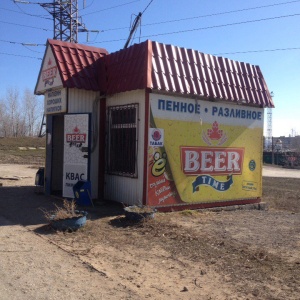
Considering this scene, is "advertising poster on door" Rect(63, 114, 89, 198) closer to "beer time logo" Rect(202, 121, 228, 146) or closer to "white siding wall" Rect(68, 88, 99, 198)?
"white siding wall" Rect(68, 88, 99, 198)

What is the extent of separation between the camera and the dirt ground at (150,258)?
16.1 feet

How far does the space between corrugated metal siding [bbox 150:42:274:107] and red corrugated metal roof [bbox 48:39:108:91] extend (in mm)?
2237

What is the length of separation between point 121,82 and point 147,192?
3.00 metres

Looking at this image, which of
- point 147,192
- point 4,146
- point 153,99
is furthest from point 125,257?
point 4,146

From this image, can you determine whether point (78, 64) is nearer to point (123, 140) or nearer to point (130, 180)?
point (123, 140)

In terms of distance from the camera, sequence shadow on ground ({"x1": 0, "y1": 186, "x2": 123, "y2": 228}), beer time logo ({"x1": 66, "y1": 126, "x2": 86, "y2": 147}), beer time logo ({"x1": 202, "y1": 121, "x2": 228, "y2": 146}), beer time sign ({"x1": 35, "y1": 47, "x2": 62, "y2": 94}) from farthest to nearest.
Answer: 1. beer time sign ({"x1": 35, "y1": 47, "x2": 62, "y2": 94})
2. beer time logo ({"x1": 202, "y1": 121, "x2": 228, "y2": 146})
3. beer time logo ({"x1": 66, "y1": 126, "x2": 86, "y2": 147})
4. shadow on ground ({"x1": 0, "y1": 186, "x2": 123, "y2": 228})

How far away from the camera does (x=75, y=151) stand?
10961mm

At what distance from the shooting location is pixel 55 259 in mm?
5984

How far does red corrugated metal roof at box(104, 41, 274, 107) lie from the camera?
9758 mm

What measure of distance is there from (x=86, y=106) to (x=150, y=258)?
6146 millimetres

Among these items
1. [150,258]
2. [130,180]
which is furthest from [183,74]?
[150,258]

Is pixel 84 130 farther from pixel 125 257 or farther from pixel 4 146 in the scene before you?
pixel 4 146

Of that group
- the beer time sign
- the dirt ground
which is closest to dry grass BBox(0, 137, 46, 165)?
the beer time sign

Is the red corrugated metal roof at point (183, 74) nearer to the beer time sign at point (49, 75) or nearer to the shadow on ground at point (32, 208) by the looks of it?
the beer time sign at point (49, 75)
